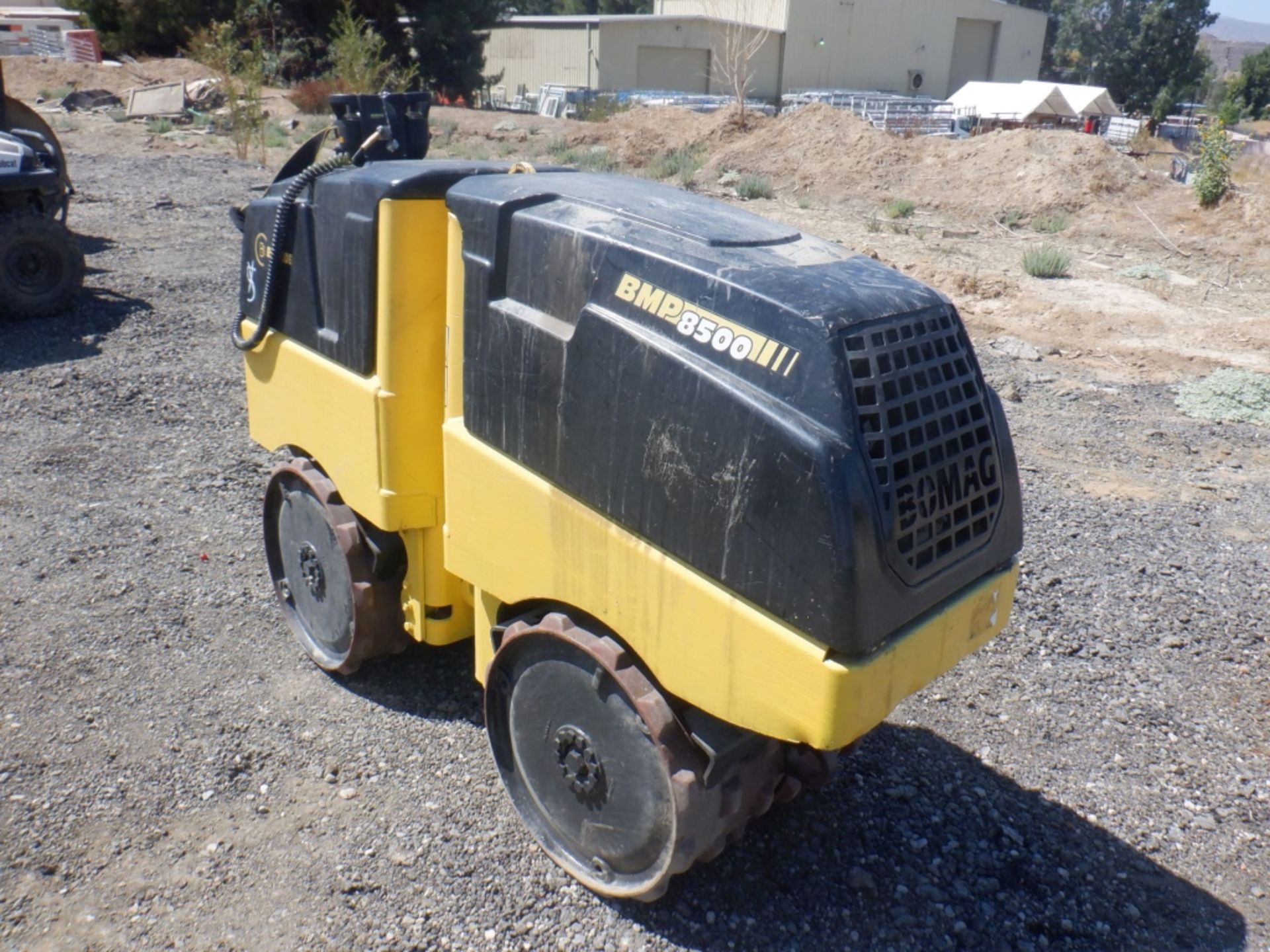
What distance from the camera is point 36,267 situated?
8766 mm

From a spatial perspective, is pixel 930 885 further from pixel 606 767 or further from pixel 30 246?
pixel 30 246

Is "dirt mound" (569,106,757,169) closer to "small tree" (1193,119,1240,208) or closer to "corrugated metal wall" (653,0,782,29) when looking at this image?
"small tree" (1193,119,1240,208)

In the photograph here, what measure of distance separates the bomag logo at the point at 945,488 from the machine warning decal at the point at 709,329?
0.39 meters

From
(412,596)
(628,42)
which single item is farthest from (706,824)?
(628,42)

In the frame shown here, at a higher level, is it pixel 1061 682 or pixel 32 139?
pixel 32 139

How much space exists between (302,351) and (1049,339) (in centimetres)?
870

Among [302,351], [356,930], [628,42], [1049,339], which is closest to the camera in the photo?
[356,930]

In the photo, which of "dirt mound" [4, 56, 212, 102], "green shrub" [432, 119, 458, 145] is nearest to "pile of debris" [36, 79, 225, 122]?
"dirt mound" [4, 56, 212, 102]

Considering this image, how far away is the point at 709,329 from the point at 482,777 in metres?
1.87

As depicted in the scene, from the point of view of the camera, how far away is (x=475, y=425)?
295cm

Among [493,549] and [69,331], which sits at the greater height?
[493,549]

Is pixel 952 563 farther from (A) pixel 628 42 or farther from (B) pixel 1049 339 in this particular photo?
(A) pixel 628 42

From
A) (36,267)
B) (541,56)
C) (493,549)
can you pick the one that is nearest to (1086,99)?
(541,56)

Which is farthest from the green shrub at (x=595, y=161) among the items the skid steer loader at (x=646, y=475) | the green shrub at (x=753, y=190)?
the skid steer loader at (x=646, y=475)
